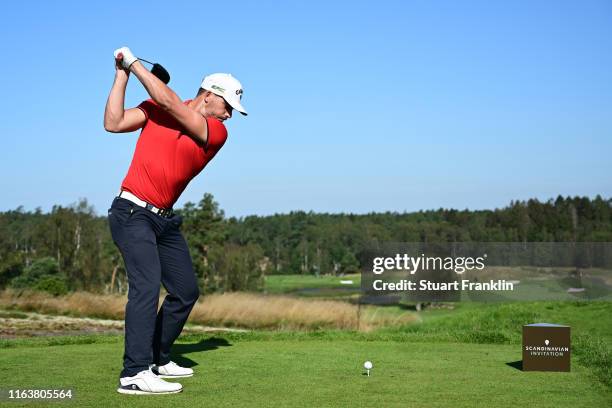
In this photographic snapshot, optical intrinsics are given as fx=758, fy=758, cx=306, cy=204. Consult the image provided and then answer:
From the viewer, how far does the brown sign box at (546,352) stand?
23.6 feet

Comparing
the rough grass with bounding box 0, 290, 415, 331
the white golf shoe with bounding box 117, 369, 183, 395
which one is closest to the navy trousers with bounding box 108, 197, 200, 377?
the white golf shoe with bounding box 117, 369, 183, 395

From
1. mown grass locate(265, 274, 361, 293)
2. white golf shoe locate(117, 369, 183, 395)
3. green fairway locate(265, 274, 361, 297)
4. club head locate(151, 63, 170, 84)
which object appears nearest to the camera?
white golf shoe locate(117, 369, 183, 395)

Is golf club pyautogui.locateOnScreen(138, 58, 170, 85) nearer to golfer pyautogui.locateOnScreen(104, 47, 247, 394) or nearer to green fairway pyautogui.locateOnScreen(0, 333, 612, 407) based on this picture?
golfer pyautogui.locateOnScreen(104, 47, 247, 394)

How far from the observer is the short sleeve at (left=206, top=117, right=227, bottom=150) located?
Result: 20.7ft

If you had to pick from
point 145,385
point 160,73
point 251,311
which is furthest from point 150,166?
point 251,311

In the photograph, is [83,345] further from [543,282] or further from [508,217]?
→ [508,217]

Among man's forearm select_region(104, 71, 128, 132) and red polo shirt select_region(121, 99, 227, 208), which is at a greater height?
man's forearm select_region(104, 71, 128, 132)

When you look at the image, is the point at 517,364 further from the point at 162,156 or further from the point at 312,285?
the point at 312,285

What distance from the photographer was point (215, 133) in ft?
20.8

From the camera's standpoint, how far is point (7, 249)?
259 feet

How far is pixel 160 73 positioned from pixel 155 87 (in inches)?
19.7

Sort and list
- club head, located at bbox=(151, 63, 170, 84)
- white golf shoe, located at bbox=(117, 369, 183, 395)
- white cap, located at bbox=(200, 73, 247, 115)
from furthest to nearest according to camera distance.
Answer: white cap, located at bbox=(200, 73, 247, 115) → club head, located at bbox=(151, 63, 170, 84) → white golf shoe, located at bbox=(117, 369, 183, 395)

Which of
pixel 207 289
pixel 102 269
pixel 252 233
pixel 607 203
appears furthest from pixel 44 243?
pixel 607 203

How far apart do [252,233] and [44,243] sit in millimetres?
76076
